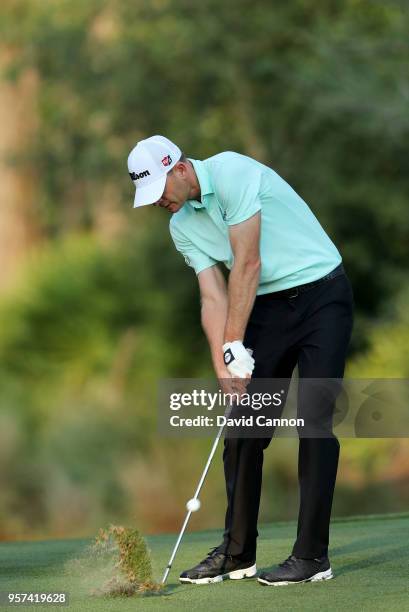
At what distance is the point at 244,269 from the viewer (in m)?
5.38

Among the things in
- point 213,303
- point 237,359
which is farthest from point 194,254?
point 237,359

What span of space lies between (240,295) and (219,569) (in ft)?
3.95

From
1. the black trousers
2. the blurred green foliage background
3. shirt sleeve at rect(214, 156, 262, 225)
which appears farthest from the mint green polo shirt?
the blurred green foliage background

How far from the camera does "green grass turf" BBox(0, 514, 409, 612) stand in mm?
4996

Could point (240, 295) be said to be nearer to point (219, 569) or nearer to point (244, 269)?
point (244, 269)

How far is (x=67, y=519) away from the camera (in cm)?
1505

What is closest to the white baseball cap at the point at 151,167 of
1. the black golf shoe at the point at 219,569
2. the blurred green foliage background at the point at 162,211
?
the black golf shoe at the point at 219,569

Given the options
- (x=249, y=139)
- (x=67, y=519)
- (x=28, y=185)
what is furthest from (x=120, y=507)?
(x=28, y=185)

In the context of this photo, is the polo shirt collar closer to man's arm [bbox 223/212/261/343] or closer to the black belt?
man's arm [bbox 223/212/261/343]

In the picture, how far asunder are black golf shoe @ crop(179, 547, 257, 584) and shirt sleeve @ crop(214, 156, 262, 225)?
4.77ft

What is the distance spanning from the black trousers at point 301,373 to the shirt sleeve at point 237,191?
465mm

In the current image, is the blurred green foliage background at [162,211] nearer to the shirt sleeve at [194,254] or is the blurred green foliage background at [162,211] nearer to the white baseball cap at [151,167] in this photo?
the shirt sleeve at [194,254]

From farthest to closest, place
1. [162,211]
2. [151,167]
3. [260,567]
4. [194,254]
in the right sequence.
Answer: [162,211]
[260,567]
[194,254]
[151,167]

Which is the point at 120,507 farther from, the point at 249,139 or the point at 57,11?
the point at 57,11
